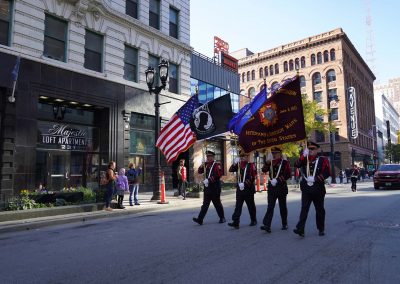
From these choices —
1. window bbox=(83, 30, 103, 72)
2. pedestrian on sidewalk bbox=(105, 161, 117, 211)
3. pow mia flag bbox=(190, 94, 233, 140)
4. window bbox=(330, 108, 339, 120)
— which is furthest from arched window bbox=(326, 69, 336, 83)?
pedestrian on sidewalk bbox=(105, 161, 117, 211)

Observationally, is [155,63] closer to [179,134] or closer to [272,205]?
[179,134]

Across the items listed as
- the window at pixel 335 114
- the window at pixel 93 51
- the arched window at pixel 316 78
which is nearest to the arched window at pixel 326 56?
the arched window at pixel 316 78

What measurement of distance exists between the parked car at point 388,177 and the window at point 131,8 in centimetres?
1834

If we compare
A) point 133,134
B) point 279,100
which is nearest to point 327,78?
point 133,134

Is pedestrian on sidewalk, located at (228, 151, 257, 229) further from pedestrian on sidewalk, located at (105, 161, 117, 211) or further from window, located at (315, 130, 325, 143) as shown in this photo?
window, located at (315, 130, 325, 143)

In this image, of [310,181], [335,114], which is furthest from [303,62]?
[310,181]

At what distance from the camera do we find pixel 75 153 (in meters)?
17.6

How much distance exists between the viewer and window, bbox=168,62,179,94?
23.5 metres

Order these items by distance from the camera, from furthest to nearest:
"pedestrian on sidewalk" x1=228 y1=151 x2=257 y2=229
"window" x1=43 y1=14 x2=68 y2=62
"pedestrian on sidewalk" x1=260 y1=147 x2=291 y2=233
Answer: "window" x1=43 y1=14 x2=68 y2=62, "pedestrian on sidewalk" x1=228 y1=151 x2=257 y2=229, "pedestrian on sidewalk" x1=260 y1=147 x2=291 y2=233

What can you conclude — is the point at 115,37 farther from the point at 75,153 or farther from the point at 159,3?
the point at 75,153

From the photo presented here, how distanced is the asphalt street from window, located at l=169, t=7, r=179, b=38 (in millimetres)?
17265

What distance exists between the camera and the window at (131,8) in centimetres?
2067

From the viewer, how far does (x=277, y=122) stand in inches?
332

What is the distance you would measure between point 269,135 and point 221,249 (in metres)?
3.30
